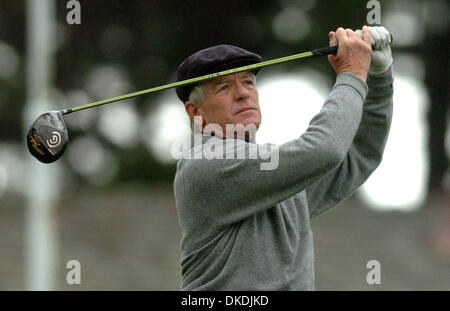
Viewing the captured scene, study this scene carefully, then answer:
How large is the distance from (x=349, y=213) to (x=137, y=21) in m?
3.57

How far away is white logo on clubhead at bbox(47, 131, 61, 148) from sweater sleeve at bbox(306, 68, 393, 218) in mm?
929

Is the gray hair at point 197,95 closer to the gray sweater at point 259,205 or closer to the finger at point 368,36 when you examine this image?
the gray sweater at point 259,205

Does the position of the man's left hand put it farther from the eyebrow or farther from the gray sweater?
the eyebrow

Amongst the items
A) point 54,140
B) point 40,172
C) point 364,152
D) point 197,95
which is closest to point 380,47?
point 364,152

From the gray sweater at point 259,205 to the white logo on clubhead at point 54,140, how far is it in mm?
450

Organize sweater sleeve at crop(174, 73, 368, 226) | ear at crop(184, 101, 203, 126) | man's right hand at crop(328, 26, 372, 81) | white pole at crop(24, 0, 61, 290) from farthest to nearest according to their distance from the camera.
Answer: white pole at crop(24, 0, 61, 290) < ear at crop(184, 101, 203, 126) < man's right hand at crop(328, 26, 372, 81) < sweater sleeve at crop(174, 73, 368, 226)

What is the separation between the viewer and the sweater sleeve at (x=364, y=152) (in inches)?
129

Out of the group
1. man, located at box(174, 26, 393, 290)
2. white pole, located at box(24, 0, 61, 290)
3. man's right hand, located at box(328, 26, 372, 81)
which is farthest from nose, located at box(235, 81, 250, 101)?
white pole, located at box(24, 0, 61, 290)

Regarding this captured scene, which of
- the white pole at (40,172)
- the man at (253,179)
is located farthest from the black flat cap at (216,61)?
the white pole at (40,172)

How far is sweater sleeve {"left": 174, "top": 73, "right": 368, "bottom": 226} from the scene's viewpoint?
2.81 metres

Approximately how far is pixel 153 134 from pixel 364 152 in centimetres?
811

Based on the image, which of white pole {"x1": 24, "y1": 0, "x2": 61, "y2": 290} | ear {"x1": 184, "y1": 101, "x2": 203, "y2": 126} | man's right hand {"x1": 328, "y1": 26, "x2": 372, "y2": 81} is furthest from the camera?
white pole {"x1": 24, "y1": 0, "x2": 61, "y2": 290}

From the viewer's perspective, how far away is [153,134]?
1133cm
